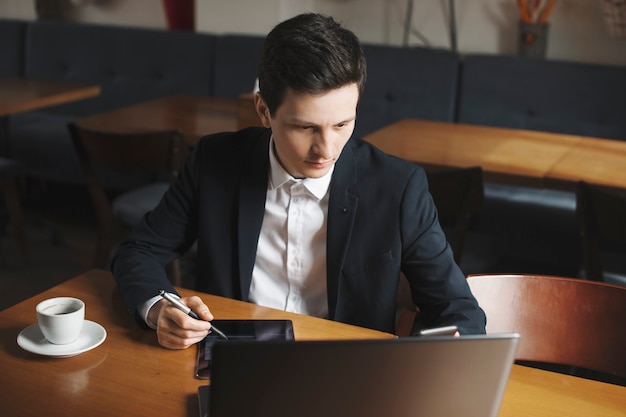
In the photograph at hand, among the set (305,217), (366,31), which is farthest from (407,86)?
(305,217)

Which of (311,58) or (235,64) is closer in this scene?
(311,58)

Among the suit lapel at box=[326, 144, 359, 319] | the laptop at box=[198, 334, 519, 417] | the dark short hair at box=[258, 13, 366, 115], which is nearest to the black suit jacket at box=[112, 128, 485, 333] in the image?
the suit lapel at box=[326, 144, 359, 319]

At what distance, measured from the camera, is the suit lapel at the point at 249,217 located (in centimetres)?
160

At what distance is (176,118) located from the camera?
3395mm

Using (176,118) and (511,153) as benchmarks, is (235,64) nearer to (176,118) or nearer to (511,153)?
(176,118)

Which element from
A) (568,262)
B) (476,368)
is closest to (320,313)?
(476,368)

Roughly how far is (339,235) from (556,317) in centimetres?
44

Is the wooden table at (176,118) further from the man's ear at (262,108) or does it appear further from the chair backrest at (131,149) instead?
the man's ear at (262,108)

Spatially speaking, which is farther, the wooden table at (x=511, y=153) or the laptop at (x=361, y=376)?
the wooden table at (x=511, y=153)

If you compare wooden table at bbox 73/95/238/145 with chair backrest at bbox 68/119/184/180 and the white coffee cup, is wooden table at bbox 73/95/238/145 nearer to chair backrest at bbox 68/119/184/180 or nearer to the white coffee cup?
chair backrest at bbox 68/119/184/180

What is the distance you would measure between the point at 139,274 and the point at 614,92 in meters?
2.83

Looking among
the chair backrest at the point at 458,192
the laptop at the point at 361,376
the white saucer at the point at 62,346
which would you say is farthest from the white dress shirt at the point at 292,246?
the chair backrest at the point at 458,192

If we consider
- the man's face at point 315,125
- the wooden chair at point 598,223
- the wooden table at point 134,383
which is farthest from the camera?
the wooden chair at point 598,223

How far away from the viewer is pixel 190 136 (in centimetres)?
305
